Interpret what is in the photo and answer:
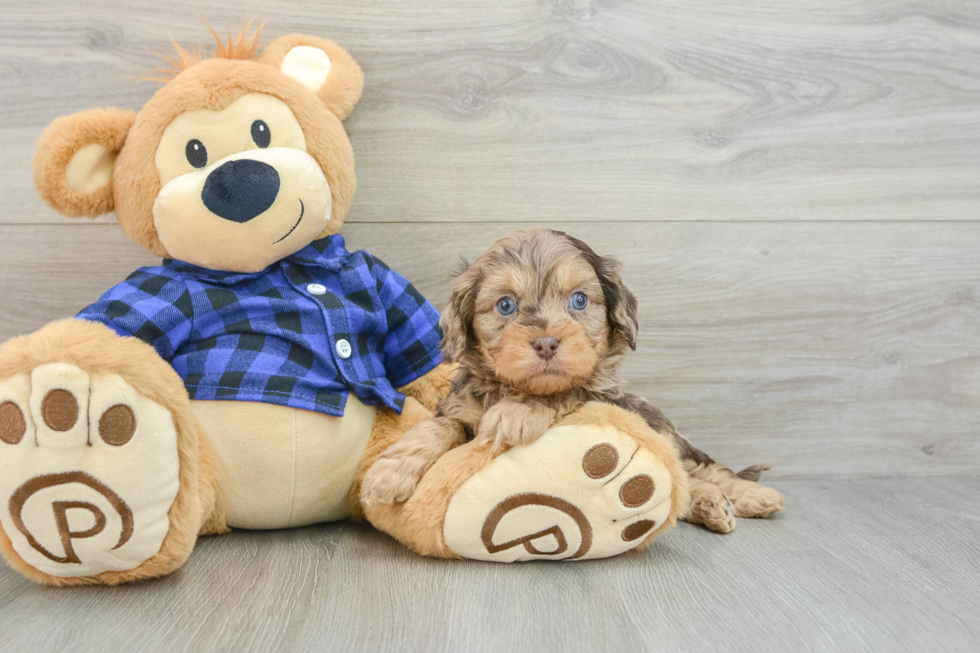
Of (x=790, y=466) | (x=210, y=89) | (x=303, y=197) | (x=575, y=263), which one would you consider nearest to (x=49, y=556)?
(x=303, y=197)

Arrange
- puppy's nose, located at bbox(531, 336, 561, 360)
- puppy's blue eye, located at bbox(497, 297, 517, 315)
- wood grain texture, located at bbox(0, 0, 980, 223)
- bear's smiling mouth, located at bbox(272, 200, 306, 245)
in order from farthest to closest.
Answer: wood grain texture, located at bbox(0, 0, 980, 223)
bear's smiling mouth, located at bbox(272, 200, 306, 245)
puppy's blue eye, located at bbox(497, 297, 517, 315)
puppy's nose, located at bbox(531, 336, 561, 360)

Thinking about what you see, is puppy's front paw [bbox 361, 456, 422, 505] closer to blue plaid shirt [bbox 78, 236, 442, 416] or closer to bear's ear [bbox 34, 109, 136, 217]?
blue plaid shirt [bbox 78, 236, 442, 416]

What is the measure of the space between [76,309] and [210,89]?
0.75 meters

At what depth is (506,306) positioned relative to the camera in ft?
4.24

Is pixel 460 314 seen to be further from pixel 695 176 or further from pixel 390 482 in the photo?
pixel 695 176

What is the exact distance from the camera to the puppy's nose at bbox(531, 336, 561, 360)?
1.18m

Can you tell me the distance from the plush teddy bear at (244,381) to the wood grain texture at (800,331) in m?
0.38

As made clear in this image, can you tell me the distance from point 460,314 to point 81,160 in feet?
2.67

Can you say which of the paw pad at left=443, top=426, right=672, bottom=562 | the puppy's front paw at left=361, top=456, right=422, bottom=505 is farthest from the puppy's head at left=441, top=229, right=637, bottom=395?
the puppy's front paw at left=361, top=456, right=422, bottom=505

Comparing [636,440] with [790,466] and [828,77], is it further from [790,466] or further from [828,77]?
[828,77]

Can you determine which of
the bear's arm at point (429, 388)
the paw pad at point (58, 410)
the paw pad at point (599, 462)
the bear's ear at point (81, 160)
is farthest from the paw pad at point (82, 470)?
the paw pad at point (599, 462)

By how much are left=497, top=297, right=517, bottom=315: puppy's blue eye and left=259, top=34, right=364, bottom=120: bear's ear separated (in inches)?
25.5

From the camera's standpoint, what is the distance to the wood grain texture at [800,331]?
73.0 inches

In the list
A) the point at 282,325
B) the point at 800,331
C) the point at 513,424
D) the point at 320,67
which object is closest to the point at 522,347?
the point at 513,424
